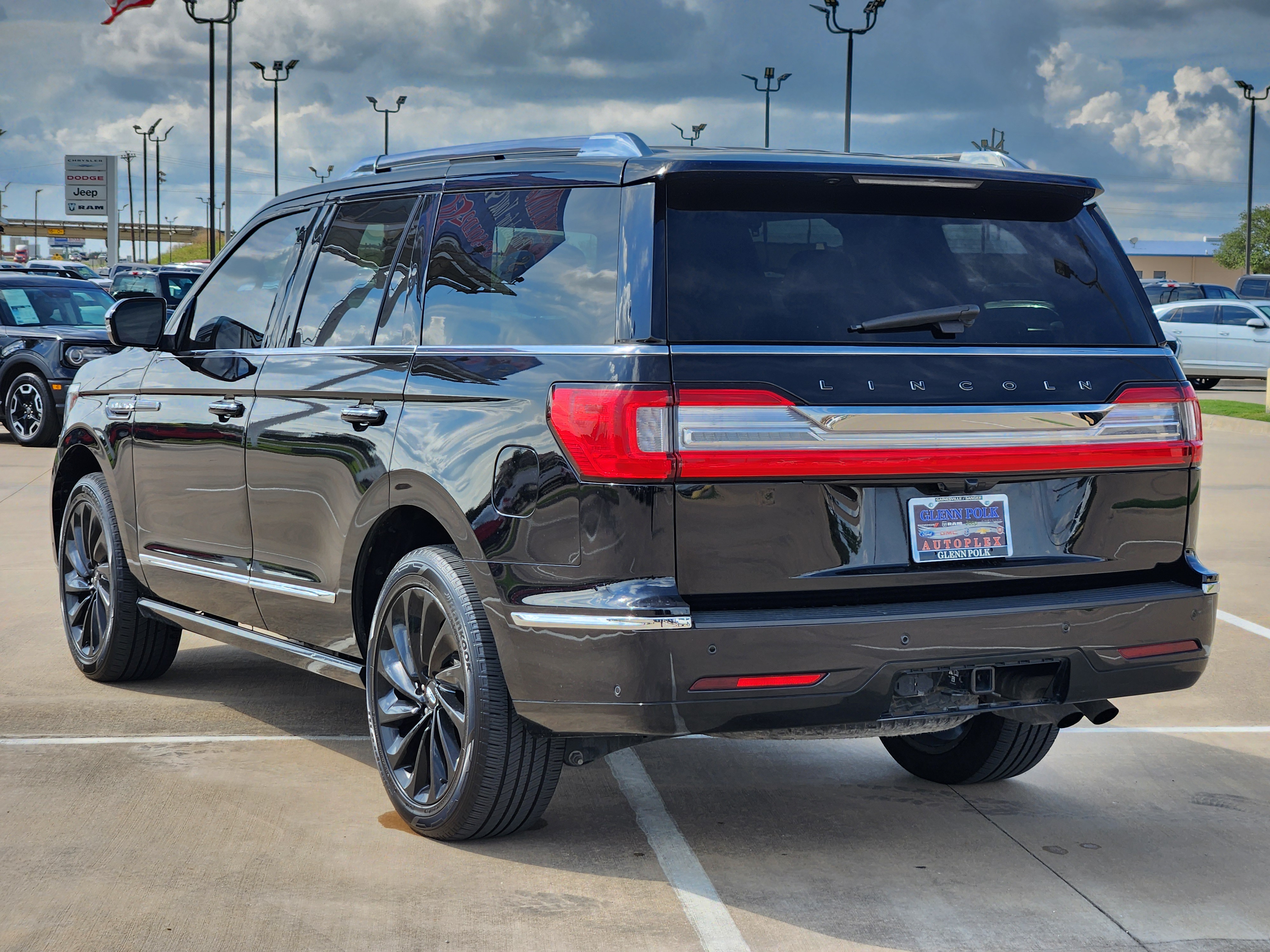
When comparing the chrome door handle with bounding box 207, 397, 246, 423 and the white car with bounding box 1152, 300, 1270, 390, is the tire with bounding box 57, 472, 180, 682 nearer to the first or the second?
the chrome door handle with bounding box 207, 397, 246, 423

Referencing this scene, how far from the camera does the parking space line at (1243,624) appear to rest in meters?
7.59

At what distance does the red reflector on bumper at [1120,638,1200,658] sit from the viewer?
4.14 meters

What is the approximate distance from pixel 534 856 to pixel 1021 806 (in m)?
1.60

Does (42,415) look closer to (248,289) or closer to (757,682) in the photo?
(248,289)

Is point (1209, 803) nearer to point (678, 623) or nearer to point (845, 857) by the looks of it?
point (845, 857)

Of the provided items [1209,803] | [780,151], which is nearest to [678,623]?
[780,151]

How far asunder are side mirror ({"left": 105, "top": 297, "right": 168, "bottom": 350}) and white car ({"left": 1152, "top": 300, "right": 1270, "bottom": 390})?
83.9ft

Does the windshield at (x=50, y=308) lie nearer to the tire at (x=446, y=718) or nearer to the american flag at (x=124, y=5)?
the tire at (x=446, y=718)

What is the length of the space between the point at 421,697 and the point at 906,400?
165 centimetres

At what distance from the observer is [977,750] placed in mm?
5070

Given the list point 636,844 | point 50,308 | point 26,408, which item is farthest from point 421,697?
point 50,308

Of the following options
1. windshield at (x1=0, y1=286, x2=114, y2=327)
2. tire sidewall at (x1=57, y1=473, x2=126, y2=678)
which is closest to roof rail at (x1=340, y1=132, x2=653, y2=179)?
tire sidewall at (x1=57, y1=473, x2=126, y2=678)

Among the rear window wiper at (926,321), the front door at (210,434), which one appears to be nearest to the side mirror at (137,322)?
the front door at (210,434)

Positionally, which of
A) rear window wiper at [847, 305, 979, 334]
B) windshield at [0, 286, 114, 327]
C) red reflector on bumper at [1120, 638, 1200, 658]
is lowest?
red reflector on bumper at [1120, 638, 1200, 658]
